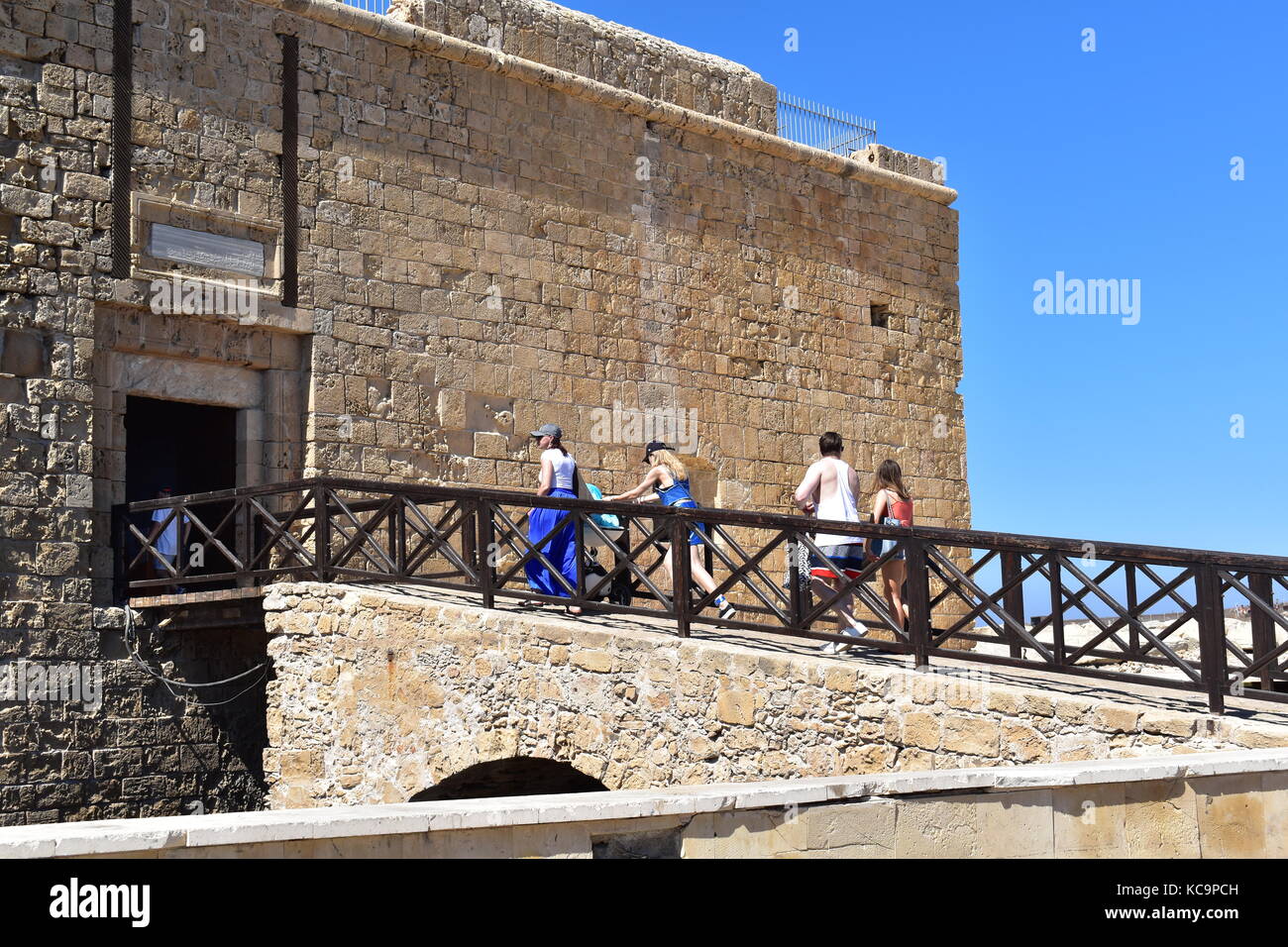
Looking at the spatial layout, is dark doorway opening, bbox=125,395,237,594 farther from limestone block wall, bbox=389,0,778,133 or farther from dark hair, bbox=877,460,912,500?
dark hair, bbox=877,460,912,500

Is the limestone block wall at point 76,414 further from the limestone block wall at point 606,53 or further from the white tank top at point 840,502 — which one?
the white tank top at point 840,502

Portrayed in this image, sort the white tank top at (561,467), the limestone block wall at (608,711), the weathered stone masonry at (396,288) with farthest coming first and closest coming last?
the weathered stone masonry at (396,288) → the white tank top at (561,467) → the limestone block wall at (608,711)

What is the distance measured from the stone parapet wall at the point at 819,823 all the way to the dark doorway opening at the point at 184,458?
6.73 metres

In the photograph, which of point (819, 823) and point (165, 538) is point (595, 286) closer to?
point (165, 538)

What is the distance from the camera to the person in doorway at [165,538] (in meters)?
8.86

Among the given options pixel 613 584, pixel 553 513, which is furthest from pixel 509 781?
pixel 553 513

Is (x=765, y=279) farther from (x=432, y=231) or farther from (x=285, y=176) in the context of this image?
(x=285, y=176)

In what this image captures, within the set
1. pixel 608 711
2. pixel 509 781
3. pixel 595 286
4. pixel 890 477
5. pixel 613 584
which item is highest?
pixel 595 286

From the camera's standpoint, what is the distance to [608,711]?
6.67 meters

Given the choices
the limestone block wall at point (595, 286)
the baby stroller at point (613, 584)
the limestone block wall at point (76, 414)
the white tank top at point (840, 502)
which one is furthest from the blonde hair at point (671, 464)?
the limestone block wall at point (76, 414)

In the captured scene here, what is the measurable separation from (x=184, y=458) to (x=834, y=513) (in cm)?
586

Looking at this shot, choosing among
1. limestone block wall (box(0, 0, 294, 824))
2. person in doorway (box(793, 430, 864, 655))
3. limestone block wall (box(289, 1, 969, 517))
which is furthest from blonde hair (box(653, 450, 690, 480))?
limestone block wall (box(0, 0, 294, 824))
